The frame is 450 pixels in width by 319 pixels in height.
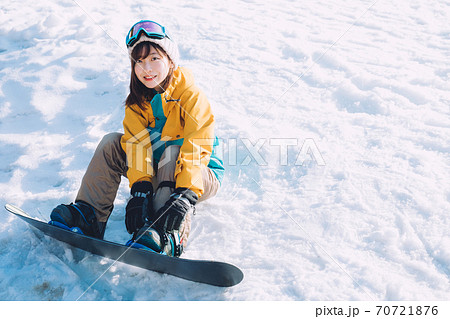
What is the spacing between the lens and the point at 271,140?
11.6 ft

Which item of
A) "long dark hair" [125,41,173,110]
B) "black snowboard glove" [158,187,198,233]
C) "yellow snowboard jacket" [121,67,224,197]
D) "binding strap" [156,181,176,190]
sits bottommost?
"black snowboard glove" [158,187,198,233]

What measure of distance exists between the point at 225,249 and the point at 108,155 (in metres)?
1.01

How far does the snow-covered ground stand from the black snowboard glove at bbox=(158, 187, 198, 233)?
1.00 feet

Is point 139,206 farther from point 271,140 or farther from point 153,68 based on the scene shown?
point 271,140

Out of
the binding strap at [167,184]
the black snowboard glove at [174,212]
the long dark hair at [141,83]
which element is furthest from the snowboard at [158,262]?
the long dark hair at [141,83]

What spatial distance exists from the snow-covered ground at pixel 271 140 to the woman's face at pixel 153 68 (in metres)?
1.00

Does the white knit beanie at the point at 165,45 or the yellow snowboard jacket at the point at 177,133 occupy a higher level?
the white knit beanie at the point at 165,45

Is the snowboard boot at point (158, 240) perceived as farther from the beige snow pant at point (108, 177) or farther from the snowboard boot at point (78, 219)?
the snowboard boot at point (78, 219)

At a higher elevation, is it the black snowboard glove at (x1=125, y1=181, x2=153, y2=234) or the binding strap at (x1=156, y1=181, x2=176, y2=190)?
the binding strap at (x1=156, y1=181, x2=176, y2=190)

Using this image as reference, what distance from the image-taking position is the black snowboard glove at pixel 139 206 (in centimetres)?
230

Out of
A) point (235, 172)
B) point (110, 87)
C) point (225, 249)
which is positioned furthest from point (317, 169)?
point (110, 87)

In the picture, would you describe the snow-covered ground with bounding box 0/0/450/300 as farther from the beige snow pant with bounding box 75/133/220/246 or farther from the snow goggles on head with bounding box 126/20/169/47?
the snow goggles on head with bounding box 126/20/169/47

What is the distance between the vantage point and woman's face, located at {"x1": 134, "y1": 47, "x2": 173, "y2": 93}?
8.04ft

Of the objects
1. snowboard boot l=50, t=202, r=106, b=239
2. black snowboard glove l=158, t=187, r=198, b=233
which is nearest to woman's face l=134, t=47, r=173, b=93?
black snowboard glove l=158, t=187, r=198, b=233
